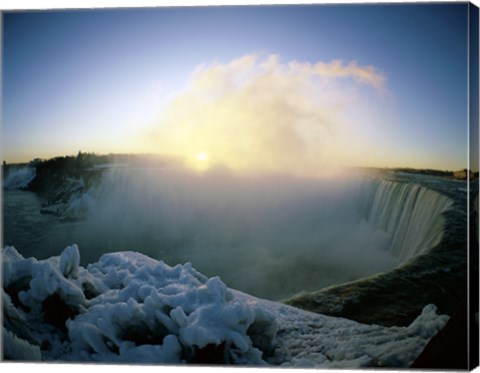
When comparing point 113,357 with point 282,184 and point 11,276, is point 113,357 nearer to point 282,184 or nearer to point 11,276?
point 11,276

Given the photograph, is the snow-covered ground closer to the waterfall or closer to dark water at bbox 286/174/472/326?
dark water at bbox 286/174/472/326

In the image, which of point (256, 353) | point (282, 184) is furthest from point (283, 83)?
point (256, 353)

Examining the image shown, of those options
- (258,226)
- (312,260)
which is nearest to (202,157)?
(258,226)

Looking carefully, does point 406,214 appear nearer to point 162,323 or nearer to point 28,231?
point 162,323

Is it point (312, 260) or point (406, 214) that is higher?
point (406, 214)

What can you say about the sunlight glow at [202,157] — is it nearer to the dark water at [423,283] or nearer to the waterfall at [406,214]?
the waterfall at [406,214]

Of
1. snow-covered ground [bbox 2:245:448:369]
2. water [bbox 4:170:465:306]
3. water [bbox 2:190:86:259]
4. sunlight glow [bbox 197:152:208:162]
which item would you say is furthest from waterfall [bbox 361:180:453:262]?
water [bbox 2:190:86:259]

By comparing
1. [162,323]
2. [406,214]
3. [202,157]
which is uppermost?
[202,157]
